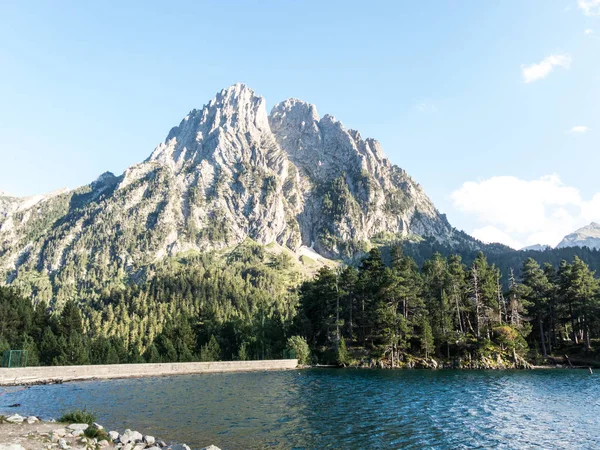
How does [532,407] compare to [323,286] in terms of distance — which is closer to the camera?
[532,407]

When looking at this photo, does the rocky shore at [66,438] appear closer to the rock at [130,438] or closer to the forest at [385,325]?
the rock at [130,438]

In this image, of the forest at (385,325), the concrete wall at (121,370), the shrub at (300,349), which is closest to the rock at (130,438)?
the concrete wall at (121,370)

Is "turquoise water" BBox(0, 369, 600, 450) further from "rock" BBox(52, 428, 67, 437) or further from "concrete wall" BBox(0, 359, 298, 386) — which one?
"concrete wall" BBox(0, 359, 298, 386)

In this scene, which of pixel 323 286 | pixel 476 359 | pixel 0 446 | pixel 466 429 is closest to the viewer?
pixel 0 446

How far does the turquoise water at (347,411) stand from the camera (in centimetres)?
2798

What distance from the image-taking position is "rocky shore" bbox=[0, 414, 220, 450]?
2067cm

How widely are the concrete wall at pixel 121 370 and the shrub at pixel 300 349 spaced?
8.21ft

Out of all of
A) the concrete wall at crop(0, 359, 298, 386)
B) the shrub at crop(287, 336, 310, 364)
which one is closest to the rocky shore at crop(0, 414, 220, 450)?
the concrete wall at crop(0, 359, 298, 386)

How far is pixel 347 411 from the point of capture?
1483 inches

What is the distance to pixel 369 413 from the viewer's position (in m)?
36.3

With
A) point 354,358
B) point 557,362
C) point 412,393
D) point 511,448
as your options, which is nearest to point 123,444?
point 511,448

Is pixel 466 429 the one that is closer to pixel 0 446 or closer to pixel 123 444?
pixel 123 444

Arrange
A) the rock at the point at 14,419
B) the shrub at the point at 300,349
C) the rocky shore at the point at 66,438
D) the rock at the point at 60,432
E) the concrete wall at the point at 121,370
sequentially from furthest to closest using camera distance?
the shrub at the point at 300,349 → the concrete wall at the point at 121,370 → the rock at the point at 14,419 → the rock at the point at 60,432 → the rocky shore at the point at 66,438

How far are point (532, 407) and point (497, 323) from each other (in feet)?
192
